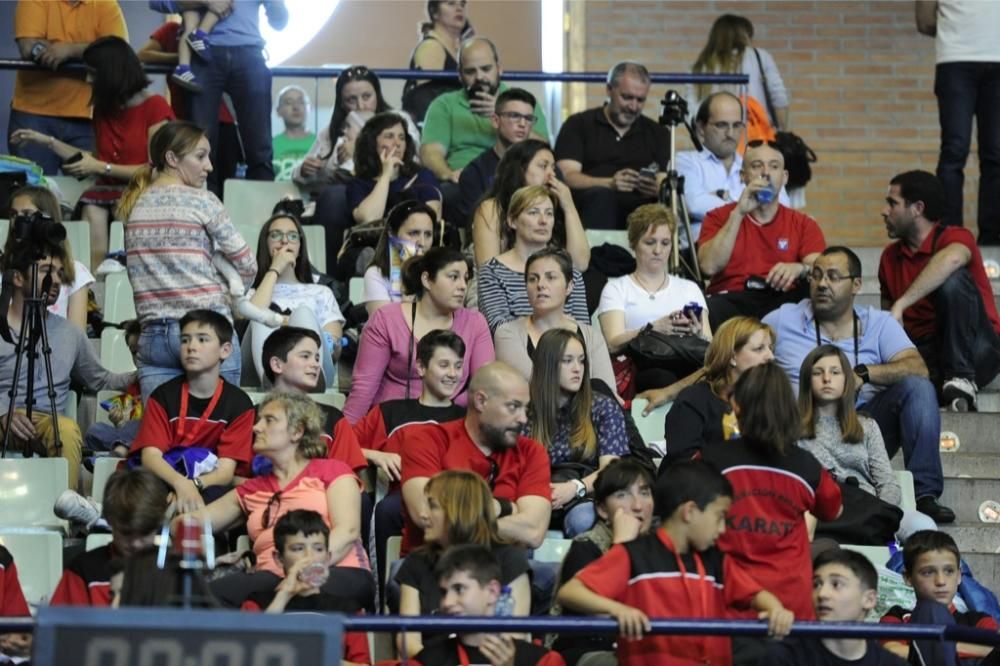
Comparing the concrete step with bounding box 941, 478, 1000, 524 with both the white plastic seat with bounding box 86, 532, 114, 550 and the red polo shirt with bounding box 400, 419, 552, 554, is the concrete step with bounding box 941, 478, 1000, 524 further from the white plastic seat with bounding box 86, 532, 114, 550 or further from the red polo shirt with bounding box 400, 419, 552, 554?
the white plastic seat with bounding box 86, 532, 114, 550

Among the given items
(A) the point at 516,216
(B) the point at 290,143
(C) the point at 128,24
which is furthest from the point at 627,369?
(C) the point at 128,24

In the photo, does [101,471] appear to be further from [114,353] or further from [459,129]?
[459,129]

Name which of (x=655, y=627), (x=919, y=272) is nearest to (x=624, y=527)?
(x=655, y=627)

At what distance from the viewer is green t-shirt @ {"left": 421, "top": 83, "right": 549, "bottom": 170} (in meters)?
9.89

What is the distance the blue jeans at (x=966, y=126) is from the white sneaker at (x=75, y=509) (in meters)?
4.59

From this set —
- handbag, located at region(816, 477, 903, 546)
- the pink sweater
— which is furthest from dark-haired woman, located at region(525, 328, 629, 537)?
handbag, located at region(816, 477, 903, 546)

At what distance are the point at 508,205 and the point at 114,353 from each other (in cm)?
166

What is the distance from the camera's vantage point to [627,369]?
7957 millimetres

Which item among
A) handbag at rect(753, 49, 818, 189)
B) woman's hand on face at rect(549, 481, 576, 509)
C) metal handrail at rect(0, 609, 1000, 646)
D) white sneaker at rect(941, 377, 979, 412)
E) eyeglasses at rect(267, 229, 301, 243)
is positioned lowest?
metal handrail at rect(0, 609, 1000, 646)

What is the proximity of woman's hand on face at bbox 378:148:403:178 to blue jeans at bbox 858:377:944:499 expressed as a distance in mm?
2496

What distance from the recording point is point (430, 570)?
5.68 m

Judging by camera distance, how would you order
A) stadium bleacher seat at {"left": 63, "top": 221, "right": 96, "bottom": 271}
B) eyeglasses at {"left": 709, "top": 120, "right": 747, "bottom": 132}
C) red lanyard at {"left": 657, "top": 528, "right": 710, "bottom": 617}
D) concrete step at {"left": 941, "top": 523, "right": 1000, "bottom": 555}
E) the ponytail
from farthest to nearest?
eyeglasses at {"left": 709, "top": 120, "right": 747, "bottom": 132}
stadium bleacher seat at {"left": 63, "top": 221, "right": 96, "bottom": 271}
the ponytail
concrete step at {"left": 941, "top": 523, "right": 1000, "bottom": 555}
red lanyard at {"left": 657, "top": 528, "right": 710, "bottom": 617}

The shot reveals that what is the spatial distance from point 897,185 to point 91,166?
3.62 meters

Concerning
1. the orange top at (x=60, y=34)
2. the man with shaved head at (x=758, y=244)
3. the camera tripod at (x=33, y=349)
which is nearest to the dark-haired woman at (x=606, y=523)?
the camera tripod at (x=33, y=349)
